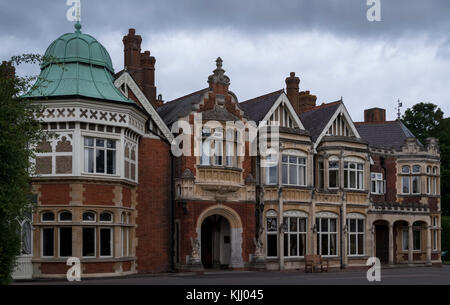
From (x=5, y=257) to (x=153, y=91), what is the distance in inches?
786

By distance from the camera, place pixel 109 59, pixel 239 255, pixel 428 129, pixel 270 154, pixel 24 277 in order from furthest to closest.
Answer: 1. pixel 428 129
2. pixel 270 154
3. pixel 239 255
4. pixel 109 59
5. pixel 24 277

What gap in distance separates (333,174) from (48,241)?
1817 cm

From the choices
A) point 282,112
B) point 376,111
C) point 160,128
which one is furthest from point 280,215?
point 376,111

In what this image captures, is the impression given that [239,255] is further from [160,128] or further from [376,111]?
[376,111]

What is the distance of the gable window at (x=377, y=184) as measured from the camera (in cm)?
4466

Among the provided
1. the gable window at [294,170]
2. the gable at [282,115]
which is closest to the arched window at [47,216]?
the gable at [282,115]

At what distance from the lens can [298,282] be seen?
86.2 ft

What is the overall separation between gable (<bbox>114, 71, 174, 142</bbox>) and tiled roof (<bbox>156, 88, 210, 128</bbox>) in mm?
1016

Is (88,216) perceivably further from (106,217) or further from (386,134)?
(386,134)

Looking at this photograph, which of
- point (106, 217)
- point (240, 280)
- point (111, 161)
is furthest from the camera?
point (111, 161)

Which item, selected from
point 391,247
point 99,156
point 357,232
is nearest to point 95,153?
point 99,156

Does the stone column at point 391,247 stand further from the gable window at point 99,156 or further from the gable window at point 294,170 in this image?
the gable window at point 99,156

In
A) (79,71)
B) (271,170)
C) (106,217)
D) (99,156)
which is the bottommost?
(106,217)

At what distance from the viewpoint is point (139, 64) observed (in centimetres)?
3809
